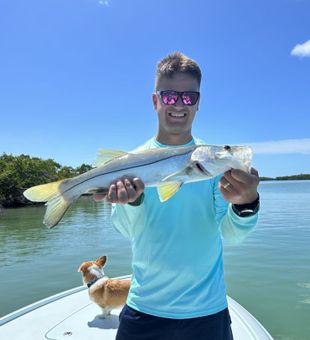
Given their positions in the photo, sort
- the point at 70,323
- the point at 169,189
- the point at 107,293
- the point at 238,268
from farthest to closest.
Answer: the point at 238,268
the point at 107,293
the point at 70,323
the point at 169,189

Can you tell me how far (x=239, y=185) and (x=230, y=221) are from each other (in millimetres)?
361

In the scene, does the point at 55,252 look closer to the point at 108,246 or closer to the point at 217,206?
the point at 108,246

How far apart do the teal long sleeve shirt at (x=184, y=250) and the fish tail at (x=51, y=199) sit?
1.57ft

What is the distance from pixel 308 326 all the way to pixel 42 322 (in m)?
5.23

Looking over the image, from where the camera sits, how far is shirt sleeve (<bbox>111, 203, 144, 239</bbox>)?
2555 mm

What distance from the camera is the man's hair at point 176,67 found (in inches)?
108

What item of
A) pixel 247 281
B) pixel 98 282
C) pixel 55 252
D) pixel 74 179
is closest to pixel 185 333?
pixel 74 179

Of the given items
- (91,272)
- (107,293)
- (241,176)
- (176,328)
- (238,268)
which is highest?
(241,176)

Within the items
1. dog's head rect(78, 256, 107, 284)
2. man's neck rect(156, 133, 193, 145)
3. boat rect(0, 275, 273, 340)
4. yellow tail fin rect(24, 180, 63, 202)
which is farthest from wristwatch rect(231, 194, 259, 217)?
dog's head rect(78, 256, 107, 284)

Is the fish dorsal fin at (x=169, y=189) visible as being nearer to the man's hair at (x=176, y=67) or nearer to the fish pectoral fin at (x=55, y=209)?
the fish pectoral fin at (x=55, y=209)

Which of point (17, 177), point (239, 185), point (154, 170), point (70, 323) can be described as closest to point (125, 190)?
point (154, 170)

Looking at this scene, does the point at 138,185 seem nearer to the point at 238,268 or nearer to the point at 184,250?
the point at 184,250

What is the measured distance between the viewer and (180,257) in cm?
242

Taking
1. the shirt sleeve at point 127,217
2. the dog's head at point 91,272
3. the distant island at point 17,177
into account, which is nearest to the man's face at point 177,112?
the shirt sleeve at point 127,217
